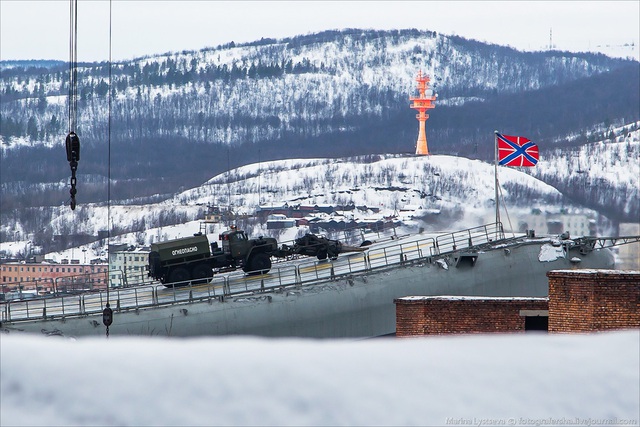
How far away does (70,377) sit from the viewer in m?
3.96

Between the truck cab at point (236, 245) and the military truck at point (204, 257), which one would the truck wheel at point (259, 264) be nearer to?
the military truck at point (204, 257)

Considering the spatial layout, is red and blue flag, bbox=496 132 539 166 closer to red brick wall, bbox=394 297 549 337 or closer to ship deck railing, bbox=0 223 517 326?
ship deck railing, bbox=0 223 517 326

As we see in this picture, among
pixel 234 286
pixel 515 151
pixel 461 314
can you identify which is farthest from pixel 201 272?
pixel 461 314

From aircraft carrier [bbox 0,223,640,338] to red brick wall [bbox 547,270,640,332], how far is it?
24289mm

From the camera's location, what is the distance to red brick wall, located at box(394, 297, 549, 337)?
26.2 m

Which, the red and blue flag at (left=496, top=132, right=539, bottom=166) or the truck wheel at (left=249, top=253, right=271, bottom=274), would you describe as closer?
the red and blue flag at (left=496, top=132, right=539, bottom=166)

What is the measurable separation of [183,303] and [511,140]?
1531 cm

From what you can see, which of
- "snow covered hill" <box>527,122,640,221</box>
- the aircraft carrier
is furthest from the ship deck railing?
"snow covered hill" <box>527,122,640,221</box>

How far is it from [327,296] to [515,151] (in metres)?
11.0

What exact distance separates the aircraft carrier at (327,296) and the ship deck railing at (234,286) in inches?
2.9

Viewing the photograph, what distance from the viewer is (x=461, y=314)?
86.2ft

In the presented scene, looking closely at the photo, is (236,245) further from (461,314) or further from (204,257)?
(461,314)

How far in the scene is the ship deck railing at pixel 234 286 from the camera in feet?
155

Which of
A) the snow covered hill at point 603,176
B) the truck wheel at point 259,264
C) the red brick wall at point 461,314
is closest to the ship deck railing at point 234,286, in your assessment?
the truck wheel at point 259,264
